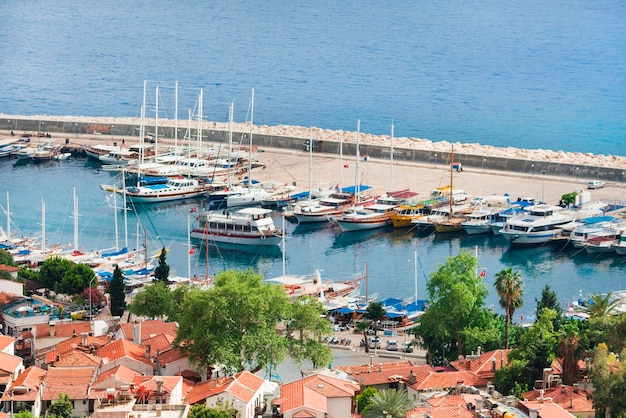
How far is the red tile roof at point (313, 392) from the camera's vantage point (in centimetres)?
4050

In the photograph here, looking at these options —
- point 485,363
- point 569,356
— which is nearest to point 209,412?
point 485,363

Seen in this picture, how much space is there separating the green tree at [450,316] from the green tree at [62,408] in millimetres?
14392

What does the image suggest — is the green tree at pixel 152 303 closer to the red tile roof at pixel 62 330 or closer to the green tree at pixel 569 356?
the red tile roof at pixel 62 330

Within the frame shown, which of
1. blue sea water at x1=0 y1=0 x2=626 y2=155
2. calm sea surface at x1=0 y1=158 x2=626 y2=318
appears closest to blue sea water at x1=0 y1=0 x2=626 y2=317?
calm sea surface at x1=0 y1=158 x2=626 y2=318

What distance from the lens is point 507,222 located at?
76.6 meters

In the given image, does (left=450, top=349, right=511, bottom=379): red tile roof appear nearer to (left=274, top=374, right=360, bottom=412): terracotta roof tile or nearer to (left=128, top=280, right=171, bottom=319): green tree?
(left=274, top=374, right=360, bottom=412): terracotta roof tile

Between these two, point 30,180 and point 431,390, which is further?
point 30,180

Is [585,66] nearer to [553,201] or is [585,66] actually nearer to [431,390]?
[553,201]

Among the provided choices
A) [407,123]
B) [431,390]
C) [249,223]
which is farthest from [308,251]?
[407,123]

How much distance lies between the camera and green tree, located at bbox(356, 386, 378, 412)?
4162 centimetres

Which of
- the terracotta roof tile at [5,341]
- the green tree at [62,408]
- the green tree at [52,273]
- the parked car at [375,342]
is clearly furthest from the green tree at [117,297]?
the green tree at [62,408]

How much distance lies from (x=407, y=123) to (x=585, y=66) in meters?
53.6

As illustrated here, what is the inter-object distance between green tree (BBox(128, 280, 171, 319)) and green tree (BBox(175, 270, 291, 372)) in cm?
812

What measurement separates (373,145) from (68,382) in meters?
58.3
